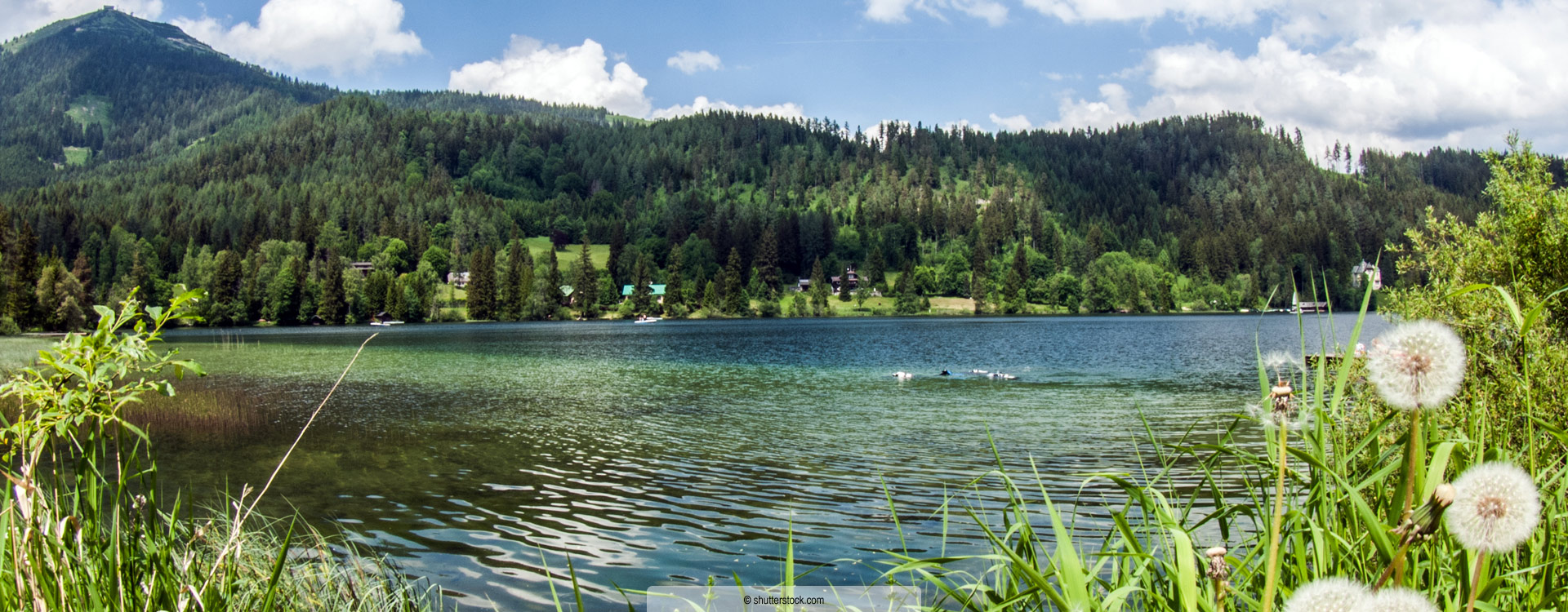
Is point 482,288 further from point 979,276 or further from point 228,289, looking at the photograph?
point 979,276

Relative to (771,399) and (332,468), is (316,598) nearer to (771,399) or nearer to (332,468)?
(332,468)

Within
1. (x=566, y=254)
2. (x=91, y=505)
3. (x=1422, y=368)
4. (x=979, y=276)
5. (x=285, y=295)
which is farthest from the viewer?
(x=566, y=254)

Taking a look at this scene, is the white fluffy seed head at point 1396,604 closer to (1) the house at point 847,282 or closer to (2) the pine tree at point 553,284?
(2) the pine tree at point 553,284

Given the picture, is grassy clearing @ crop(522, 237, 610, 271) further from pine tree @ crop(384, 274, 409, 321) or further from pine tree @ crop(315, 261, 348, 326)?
pine tree @ crop(315, 261, 348, 326)

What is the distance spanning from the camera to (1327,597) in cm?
137

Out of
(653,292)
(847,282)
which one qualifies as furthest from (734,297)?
(847,282)

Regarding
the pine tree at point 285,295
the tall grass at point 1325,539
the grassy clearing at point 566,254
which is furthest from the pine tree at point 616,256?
the tall grass at point 1325,539

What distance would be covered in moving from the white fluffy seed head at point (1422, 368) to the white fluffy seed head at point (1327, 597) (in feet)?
1.24

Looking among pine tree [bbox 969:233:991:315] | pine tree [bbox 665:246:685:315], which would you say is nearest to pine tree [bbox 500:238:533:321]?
pine tree [bbox 665:246:685:315]

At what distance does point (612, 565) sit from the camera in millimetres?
10844

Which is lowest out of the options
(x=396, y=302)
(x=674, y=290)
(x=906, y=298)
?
(x=396, y=302)

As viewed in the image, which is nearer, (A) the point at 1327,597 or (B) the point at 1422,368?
(A) the point at 1327,597

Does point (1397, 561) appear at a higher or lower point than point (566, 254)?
lower

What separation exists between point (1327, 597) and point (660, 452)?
18710 mm
